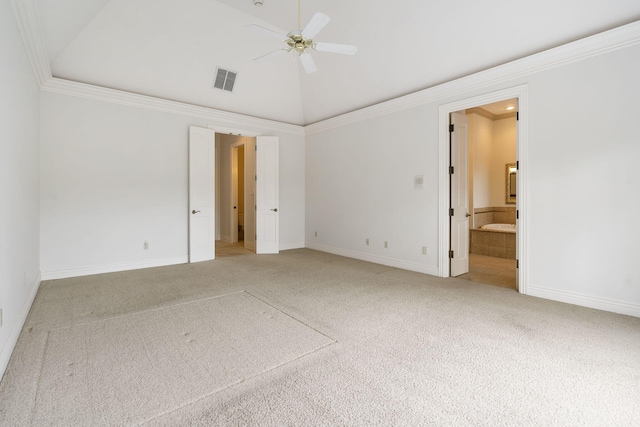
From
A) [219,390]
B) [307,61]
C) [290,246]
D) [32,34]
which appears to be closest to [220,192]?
[290,246]

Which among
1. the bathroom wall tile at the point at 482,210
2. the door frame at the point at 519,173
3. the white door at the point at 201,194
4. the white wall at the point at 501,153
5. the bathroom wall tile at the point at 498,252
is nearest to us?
the door frame at the point at 519,173

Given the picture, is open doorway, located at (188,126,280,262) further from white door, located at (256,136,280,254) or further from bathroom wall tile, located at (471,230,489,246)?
bathroom wall tile, located at (471,230,489,246)

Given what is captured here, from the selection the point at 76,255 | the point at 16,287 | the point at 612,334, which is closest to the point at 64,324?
the point at 16,287

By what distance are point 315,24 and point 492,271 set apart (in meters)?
4.53

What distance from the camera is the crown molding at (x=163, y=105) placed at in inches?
174

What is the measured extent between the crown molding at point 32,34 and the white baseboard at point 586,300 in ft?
19.2

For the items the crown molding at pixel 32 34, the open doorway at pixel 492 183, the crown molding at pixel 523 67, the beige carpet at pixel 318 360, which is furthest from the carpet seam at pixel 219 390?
the open doorway at pixel 492 183

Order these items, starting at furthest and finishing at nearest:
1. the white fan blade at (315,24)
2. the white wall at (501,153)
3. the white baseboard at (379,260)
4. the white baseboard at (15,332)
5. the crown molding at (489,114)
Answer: the white wall at (501,153) → the crown molding at (489,114) → the white baseboard at (379,260) → the white fan blade at (315,24) → the white baseboard at (15,332)

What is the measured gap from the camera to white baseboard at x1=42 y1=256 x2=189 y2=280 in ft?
14.4

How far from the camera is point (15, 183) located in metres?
2.69

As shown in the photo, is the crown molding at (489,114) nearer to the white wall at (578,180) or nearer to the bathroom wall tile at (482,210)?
the bathroom wall tile at (482,210)

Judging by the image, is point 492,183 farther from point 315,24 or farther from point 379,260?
point 315,24

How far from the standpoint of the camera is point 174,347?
2447 millimetres

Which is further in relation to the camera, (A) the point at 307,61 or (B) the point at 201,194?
(B) the point at 201,194
